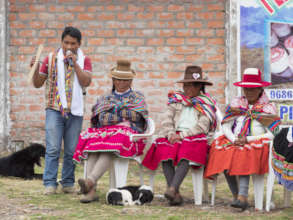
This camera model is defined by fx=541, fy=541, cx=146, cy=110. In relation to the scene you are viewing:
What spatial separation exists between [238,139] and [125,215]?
1.39m

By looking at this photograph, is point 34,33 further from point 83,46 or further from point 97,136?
point 97,136

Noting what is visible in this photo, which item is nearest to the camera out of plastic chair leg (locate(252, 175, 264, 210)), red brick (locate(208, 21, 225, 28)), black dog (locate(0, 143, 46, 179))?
plastic chair leg (locate(252, 175, 264, 210))

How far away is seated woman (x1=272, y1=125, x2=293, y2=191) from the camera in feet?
15.7

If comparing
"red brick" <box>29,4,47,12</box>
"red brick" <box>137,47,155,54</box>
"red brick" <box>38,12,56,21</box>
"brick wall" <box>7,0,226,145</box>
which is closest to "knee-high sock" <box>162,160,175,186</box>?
"brick wall" <box>7,0,226,145</box>

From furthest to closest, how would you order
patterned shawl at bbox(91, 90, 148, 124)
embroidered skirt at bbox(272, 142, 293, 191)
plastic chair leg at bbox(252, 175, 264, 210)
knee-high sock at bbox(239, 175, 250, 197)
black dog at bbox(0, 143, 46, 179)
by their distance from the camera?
black dog at bbox(0, 143, 46, 179)
patterned shawl at bbox(91, 90, 148, 124)
plastic chair leg at bbox(252, 175, 264, 210)
knee-high sock at bbox(239, 175, 250, 197)
embroidered skirt at bbox(272, 142, 293, 191)

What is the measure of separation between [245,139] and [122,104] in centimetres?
139

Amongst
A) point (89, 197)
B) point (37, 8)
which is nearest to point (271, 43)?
point (37, 8)

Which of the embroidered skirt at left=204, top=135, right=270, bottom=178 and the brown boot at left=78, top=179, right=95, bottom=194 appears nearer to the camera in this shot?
the embroidered skirt at left=204, top=135, right=270, bottom=178

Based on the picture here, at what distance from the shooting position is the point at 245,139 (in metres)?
5.35

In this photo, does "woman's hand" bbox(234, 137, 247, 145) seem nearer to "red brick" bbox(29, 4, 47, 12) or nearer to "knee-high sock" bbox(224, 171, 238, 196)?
"knee-high sock" bbox(224, 171, 238, 196)

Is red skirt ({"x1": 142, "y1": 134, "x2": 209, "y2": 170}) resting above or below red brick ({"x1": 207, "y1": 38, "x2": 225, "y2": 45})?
below

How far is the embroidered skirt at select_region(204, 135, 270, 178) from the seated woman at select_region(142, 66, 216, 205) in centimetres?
21

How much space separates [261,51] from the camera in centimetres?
831

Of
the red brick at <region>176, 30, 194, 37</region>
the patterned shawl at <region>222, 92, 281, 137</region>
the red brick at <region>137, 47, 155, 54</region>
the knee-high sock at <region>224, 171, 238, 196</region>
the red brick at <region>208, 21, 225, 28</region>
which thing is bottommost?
the knee-high sock at <region>224, 171, 238, 196</region>
